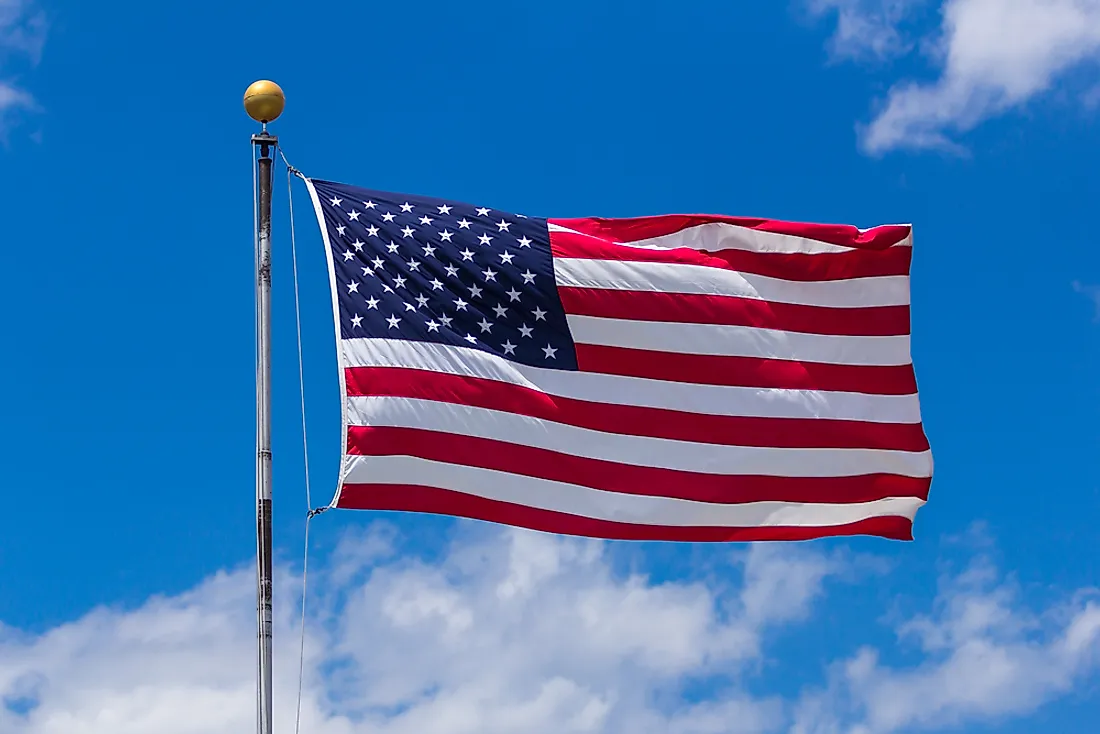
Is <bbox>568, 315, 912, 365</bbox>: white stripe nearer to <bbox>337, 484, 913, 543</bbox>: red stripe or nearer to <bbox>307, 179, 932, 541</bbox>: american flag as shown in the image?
<bbox>307, 179, 932, 541</bbox>: american flag

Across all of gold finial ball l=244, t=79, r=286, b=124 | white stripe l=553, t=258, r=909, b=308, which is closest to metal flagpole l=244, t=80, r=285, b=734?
gold finial ball l=244, t=79, r=286, b=124

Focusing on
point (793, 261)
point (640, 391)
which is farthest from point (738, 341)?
point (640, 391)

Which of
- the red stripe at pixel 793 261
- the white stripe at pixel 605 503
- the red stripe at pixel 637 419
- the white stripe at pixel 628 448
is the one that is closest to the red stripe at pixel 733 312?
the red stripe at pixel 793 261

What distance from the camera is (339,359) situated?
2498cm

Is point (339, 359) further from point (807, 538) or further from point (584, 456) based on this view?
point (807, 538)

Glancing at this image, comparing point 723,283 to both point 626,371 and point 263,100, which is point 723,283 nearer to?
point 626,371

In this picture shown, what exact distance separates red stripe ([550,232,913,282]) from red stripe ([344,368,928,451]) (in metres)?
2.30

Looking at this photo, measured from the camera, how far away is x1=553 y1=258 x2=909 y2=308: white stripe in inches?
1070

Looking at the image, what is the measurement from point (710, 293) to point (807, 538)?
399cm

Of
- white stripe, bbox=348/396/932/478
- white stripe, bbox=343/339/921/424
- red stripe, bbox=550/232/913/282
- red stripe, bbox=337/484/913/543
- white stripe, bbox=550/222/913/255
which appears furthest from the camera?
white stripe, bbox=550/222/913/255

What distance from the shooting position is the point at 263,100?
2436 centimetres

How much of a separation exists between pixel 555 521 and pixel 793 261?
563 cm

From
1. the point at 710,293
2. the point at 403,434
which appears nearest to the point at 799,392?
the point at 710,293

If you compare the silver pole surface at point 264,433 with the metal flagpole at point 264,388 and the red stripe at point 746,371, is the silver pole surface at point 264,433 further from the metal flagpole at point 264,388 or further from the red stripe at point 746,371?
the red stripe at point 746,371
